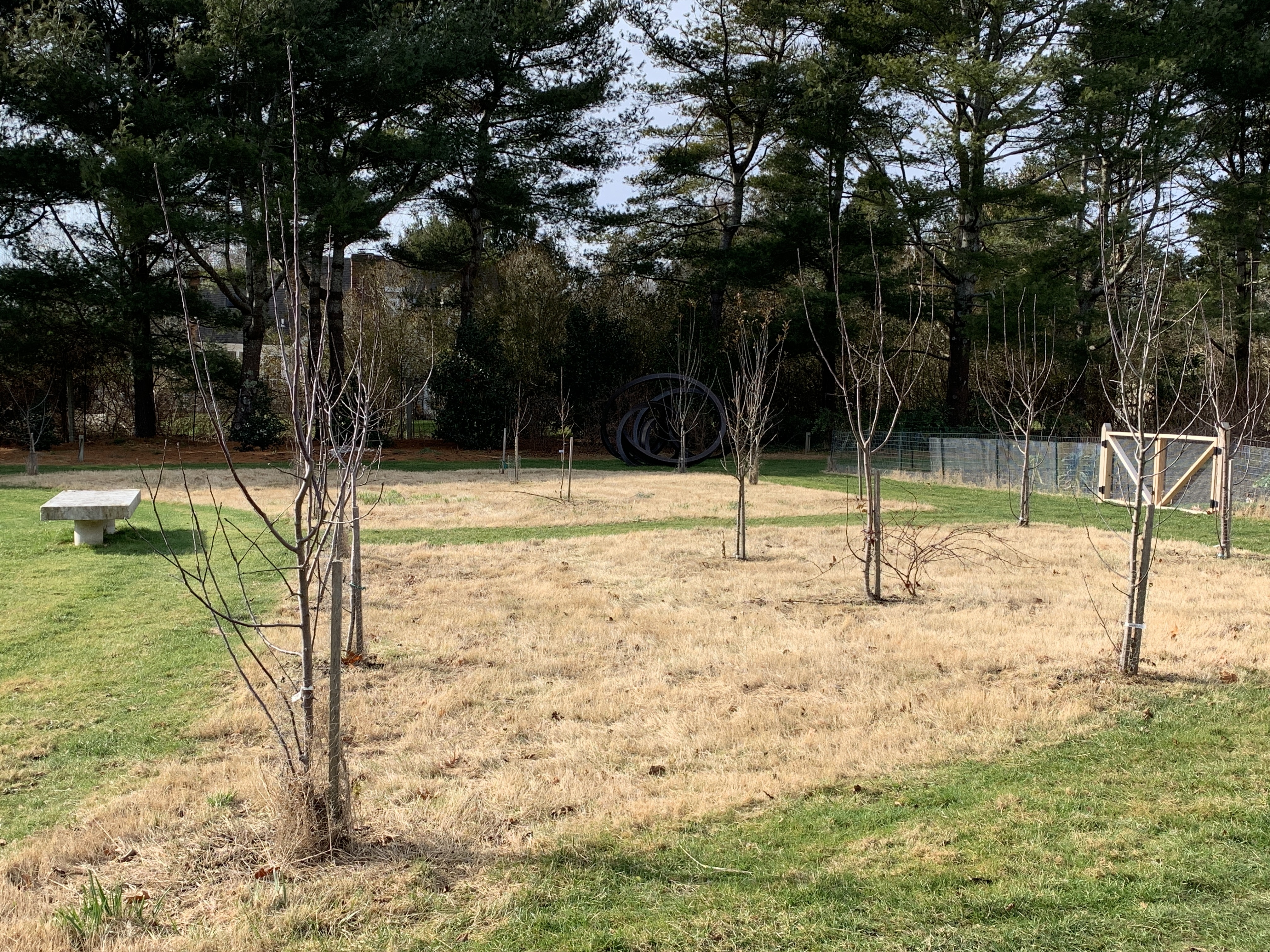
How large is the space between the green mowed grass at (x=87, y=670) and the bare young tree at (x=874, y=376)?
4388 mm

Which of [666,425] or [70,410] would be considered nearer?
[70,410]

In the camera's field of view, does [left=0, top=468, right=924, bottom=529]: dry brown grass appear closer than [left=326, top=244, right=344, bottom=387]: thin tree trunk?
Yes

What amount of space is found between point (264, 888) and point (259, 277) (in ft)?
74.0

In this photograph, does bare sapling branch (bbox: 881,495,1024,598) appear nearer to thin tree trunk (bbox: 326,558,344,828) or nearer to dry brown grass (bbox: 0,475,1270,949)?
dry brown grass (bbox: 0,475,1270,949)

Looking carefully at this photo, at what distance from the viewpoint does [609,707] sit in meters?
5.00

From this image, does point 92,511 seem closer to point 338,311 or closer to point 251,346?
point 251,346

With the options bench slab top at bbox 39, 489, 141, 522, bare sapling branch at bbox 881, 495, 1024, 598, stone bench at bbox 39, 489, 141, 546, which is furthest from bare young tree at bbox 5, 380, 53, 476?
bare sapling branch at bbox 881, 495, 1024, 598

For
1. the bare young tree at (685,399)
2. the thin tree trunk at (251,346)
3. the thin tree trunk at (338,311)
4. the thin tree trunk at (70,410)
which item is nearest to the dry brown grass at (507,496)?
the bare young tree at (685,399)

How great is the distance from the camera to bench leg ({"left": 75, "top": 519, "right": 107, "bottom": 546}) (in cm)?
938

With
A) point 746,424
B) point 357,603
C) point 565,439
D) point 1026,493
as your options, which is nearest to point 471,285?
point 565,439

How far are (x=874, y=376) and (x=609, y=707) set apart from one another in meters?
4.84

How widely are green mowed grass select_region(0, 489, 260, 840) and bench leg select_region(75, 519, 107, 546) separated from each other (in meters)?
0.14

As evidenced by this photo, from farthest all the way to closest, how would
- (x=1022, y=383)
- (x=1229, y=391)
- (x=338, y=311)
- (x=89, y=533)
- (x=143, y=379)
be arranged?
(x=338, y=311) → (x=143, y=379) → (x=1229, y=391) → (x=1022, y=383) → (x=89, y=533)

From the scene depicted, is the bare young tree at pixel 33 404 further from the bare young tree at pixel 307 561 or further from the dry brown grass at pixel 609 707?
the bare young tree at pixel 307 561
